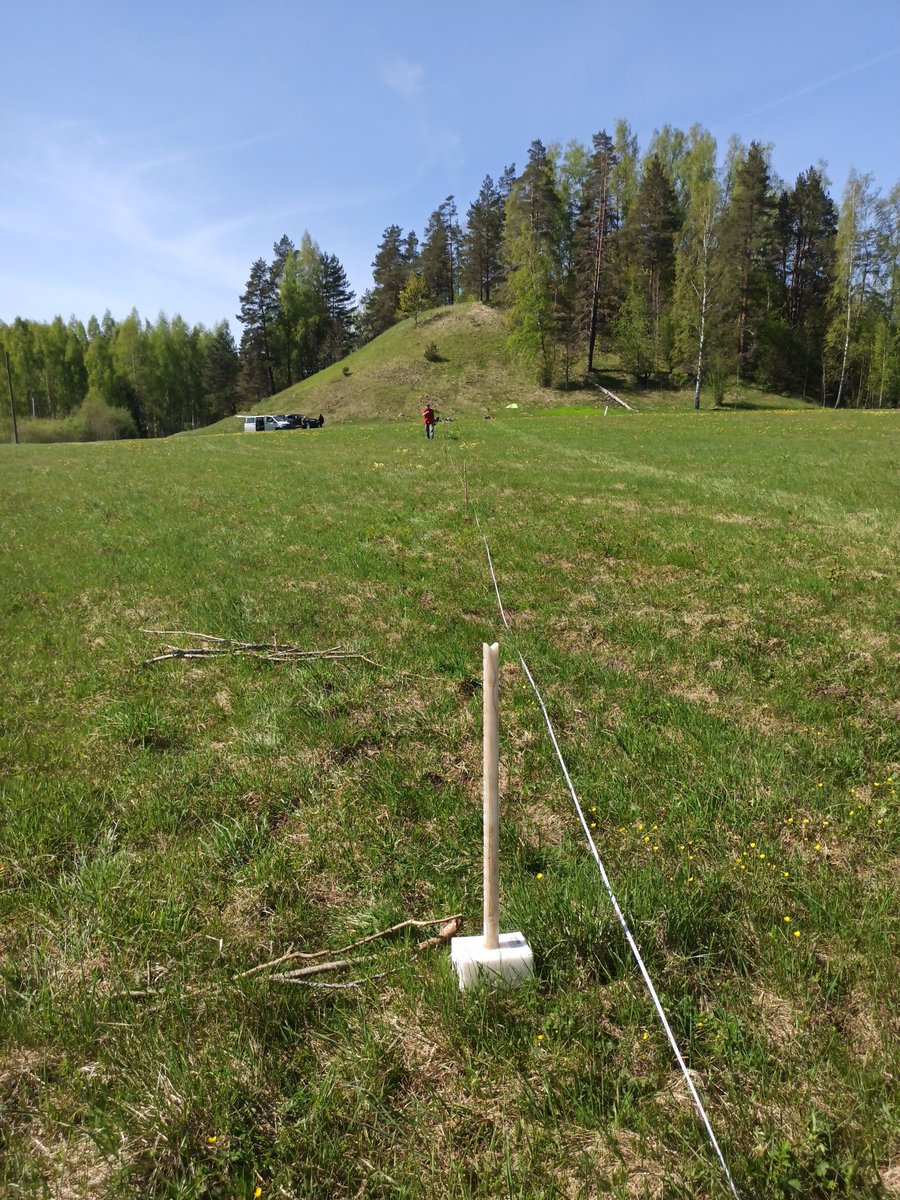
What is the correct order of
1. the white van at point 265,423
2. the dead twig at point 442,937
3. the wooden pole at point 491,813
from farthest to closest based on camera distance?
the white van at point 265,423, the dead twig at point 442,937, the wooden pole at point 491,813

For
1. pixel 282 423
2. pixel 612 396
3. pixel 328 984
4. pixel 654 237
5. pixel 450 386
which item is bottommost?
pixel 328 984

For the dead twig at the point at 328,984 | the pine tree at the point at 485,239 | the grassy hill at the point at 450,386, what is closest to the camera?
the dead twig at the point at 328,984

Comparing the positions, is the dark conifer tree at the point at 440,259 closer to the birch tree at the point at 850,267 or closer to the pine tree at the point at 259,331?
the pine tree at the point at 259,331

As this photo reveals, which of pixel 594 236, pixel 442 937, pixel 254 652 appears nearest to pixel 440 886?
pixel 442 937

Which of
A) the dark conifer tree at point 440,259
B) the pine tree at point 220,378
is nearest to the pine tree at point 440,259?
the dark conifer tree at point 440,259

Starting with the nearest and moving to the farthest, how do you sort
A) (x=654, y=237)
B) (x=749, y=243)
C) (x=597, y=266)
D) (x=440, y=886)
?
(x=440, y=886) < (x=597, y=266) < (x=749, y=243) < (x=654, y=237)

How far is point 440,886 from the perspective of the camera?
3561 millimetres

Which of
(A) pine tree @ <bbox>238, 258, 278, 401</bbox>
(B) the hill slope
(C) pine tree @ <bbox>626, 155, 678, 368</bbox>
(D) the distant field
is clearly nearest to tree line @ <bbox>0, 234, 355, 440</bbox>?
(A) pine tree @ <bbox>238, 258, 278, 401</bbox>

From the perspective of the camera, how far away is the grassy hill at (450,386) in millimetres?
55656

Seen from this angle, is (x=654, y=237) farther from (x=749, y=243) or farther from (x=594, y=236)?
(x=749, y=243)

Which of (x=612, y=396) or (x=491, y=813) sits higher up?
(x=612, y=396)

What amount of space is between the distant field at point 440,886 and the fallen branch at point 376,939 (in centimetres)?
5

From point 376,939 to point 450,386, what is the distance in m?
59.8

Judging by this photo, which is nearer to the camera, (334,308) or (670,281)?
(670,281)
